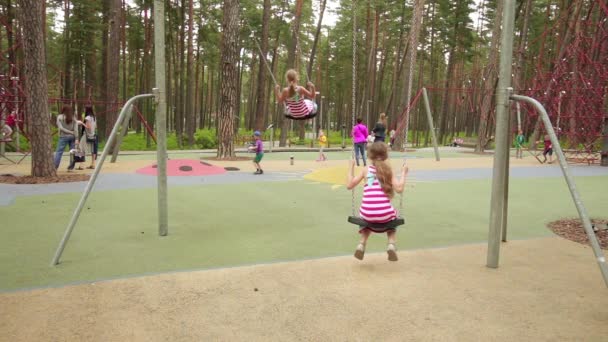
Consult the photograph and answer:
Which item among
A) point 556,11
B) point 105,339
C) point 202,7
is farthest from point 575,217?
point 556,11

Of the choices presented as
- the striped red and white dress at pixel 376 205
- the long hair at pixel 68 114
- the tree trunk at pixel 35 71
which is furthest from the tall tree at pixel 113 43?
the striped red and white dress at pixel 376 205

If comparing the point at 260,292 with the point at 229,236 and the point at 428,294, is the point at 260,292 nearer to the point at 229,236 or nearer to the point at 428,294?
the point at 428,294

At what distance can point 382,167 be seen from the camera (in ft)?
15.6

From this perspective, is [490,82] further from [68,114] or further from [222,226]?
[222,226]

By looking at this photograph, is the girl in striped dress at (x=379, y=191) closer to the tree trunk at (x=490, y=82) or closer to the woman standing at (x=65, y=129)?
the woman standing at (x=65, y=129)

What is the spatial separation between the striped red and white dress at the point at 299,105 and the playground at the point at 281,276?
177cm

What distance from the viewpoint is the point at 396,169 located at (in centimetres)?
1502

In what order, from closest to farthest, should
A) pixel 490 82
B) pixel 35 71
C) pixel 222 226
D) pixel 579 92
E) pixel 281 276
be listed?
pixel 281 276 → pixel 222 226 → pixel 35 71 → pixel 579 92 → pixel 490 82

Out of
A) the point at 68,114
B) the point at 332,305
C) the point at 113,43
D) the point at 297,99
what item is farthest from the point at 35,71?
the point at 332,305

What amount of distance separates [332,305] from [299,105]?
4927mm

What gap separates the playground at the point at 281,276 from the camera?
338 centimetres

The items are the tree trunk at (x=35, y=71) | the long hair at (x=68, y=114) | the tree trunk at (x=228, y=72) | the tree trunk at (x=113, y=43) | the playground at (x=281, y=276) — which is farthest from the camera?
the tree trunk at (x=113, y=43)

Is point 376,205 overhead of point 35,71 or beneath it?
beneath

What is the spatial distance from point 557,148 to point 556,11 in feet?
126
